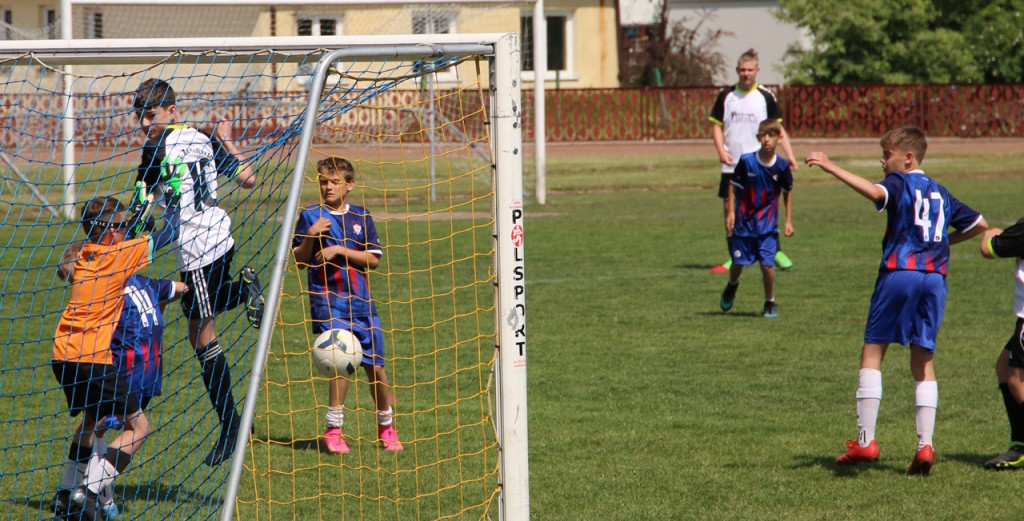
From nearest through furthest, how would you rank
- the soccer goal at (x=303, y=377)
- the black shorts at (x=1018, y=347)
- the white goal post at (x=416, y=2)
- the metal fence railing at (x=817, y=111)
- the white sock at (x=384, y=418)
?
1. the soccer goal at (x=303, y=377)
2. the black shorts at (x=1018, y=347)
3. the white sock at (x=384, y=418)
4. the white goal post at (x=416, y=2)
5. the metal fence railing at (x=817, y=111)

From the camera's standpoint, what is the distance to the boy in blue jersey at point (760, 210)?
9.12 meters

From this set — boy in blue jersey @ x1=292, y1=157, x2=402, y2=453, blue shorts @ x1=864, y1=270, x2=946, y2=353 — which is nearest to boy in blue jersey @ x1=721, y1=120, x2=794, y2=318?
blue shorts @ x1=864, y1=270, x2=946, y2=353

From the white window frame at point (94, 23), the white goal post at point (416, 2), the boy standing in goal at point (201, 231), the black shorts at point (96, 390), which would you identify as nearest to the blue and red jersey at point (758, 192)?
the boy standing in goal at point (201, 231)

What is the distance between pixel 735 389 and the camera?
6.89 metres

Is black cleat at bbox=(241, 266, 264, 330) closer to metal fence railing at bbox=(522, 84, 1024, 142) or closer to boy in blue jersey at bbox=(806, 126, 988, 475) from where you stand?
boy in blue jersey at bbox=(806, 126, 988, 475)

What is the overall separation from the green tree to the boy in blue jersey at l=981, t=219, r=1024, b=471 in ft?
102

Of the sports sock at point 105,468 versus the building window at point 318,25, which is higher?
the building window at point 318,25

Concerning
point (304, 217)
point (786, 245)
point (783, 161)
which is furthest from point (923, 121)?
point (304, 217)

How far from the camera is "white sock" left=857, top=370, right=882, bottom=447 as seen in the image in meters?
5.14

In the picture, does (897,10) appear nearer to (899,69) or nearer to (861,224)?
(899,69)

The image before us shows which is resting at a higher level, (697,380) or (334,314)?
(334,314)

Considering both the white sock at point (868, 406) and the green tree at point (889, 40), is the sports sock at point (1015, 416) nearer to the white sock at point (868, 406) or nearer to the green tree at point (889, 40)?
the white sock at point (868, 406)

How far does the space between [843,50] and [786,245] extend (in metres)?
23.7

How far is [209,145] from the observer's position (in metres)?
5.80
